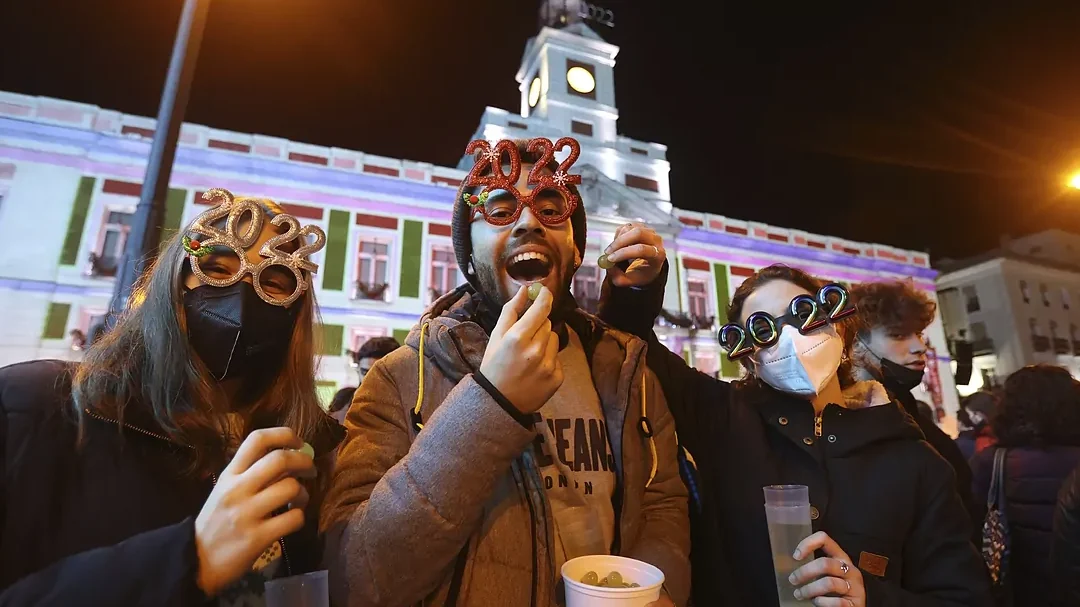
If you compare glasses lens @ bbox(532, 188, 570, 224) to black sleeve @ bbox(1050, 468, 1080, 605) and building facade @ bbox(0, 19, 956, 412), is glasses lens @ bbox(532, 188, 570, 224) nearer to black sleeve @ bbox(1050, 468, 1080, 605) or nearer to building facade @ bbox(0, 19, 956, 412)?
black sleeve @ bbox(1050, 468, 1080, 605)

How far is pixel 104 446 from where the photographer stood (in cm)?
143

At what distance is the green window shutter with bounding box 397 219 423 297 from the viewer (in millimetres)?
18609

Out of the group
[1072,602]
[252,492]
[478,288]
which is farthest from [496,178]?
[1072,602]

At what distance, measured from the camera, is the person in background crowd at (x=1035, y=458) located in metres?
3.27

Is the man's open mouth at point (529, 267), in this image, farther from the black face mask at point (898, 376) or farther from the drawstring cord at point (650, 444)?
the black face mask at point (898, 376)

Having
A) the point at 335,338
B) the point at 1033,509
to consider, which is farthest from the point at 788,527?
the point at 335,338

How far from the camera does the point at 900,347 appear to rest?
3.29 m

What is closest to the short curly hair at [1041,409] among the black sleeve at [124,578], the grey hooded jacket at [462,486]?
the grey hooded jacket at [462,486]

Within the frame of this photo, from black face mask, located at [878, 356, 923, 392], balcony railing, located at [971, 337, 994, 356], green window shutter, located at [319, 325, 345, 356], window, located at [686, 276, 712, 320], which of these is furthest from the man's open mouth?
balcony railing, located at [971, 337, 994, 356]

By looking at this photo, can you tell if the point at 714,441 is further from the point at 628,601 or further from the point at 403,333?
the point at 403,333

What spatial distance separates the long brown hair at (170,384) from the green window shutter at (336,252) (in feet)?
54.7

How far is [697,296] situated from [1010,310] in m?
20.3

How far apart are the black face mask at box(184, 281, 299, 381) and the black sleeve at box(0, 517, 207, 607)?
0.64m

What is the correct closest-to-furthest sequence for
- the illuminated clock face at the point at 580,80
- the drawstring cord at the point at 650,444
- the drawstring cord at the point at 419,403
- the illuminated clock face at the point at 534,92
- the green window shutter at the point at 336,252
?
the drawstring cord at the point at 419,403 → the drawstring cord at the point at 650,444 → the green window shutter at the point at 336,252 → the illuminated clock face at the point at 580,80 → the illuminated clock face at the point at 534,92
